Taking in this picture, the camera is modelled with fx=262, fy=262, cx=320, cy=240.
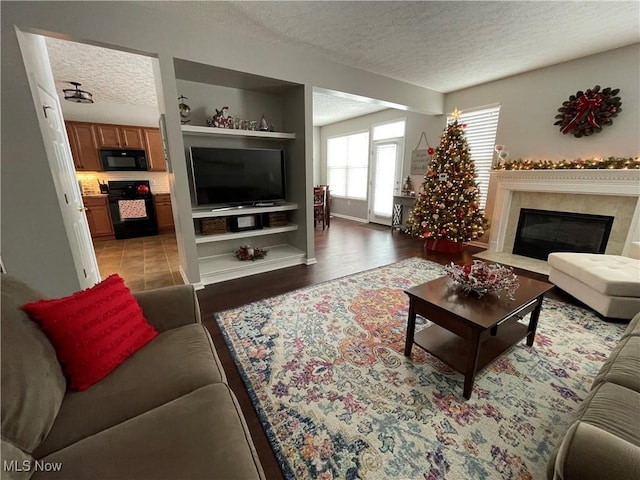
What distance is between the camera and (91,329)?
1102 mm

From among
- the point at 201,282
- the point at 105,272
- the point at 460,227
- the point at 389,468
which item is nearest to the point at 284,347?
the point at 389,468

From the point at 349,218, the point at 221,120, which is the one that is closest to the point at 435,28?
the point at 221,120

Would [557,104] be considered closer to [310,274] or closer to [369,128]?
[369,128]

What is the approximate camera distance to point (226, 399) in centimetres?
99

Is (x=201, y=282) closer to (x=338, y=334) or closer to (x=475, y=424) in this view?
(x=338, y=334)

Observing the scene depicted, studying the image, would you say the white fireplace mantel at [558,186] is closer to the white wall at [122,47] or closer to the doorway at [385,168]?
the doorway at [385,168]

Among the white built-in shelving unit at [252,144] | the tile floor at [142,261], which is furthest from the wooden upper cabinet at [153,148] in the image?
the white built-in shelving unit at [252,144]

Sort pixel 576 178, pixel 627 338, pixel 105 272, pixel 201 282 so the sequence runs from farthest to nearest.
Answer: pixel 105 272
pixel 576 178
pixel 201 282
pixel 627 338

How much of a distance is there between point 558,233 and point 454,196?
143cm

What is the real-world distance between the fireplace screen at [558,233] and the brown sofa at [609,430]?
109 inches

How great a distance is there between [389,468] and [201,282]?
8.50 feet

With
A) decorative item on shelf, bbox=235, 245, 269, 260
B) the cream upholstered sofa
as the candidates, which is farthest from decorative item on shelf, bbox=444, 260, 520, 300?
decorative item on shelf, bbox=235, 245, 269, 260

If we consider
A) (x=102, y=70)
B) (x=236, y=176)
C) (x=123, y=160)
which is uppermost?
(x=102, y=70)

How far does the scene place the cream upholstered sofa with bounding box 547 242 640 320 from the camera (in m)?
2.13
